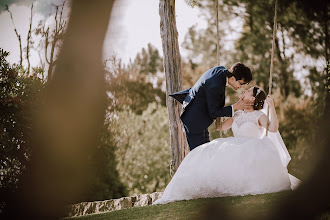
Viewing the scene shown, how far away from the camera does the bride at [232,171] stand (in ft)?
11.1

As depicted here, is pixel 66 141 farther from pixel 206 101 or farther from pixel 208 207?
pixel 208 207

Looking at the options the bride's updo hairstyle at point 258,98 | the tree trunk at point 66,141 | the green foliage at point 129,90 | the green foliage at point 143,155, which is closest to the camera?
the bride's updo hairstyle at point 258,98

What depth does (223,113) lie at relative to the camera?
11.9 ft

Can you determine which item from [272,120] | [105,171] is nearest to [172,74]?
[272,120]

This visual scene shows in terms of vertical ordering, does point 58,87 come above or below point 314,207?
above

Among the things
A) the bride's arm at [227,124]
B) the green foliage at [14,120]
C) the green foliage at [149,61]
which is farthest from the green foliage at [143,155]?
the green foliage at [149,61]

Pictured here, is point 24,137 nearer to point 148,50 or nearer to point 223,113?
point 223,113

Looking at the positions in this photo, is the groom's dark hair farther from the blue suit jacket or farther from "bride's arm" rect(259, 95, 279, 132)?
"bride's arm" rect(259, 95, 279, 132)

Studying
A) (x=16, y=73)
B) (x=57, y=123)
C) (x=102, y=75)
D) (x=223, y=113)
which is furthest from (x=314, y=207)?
(x=102, y=75)

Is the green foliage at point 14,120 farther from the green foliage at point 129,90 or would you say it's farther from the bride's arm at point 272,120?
the bride's arm at point 272,120

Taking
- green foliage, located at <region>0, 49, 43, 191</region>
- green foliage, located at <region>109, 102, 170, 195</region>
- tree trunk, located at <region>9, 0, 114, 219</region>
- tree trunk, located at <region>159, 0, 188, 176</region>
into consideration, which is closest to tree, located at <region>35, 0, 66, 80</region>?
tree trunk, located at <region>9, 0, 114, 219</region>

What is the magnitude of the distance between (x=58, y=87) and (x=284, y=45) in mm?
10439

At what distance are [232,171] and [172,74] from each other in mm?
1570

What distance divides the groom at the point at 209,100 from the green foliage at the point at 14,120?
2.74 meters
